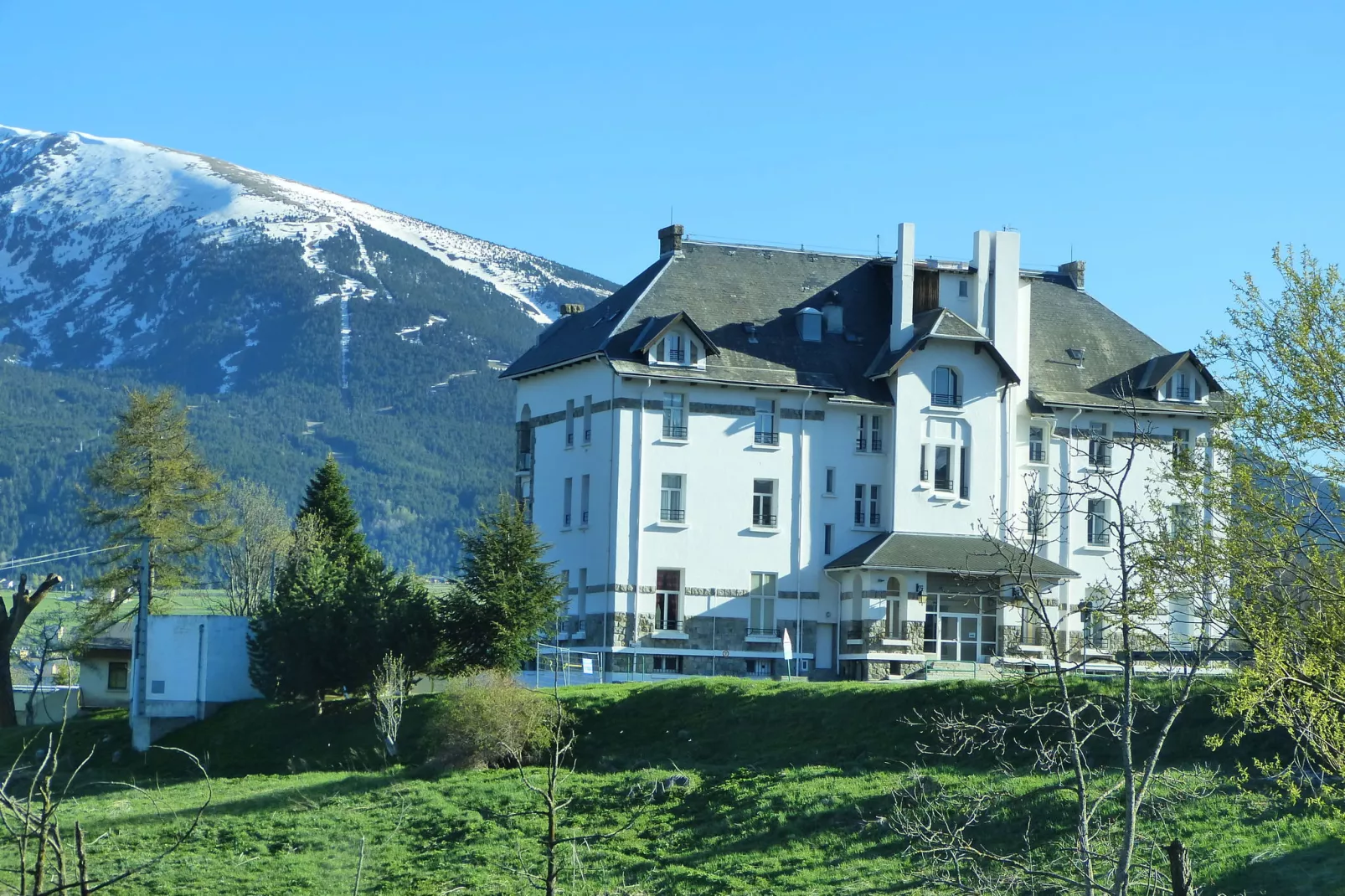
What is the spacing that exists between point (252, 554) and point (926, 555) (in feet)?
108

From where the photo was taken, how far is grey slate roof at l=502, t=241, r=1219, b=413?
64000 mm

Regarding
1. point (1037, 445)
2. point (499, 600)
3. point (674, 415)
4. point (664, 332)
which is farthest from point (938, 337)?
point (499, 600)

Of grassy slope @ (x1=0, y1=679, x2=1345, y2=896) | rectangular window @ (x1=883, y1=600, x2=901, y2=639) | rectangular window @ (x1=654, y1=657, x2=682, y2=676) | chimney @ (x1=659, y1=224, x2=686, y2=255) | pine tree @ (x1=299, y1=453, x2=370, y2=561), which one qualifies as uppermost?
chimney @ (x1=659, y1=224, x2=686, y2=255)

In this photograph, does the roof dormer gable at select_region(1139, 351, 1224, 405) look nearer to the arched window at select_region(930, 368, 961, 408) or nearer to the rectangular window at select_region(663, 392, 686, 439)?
the arched window at select_region(930, 368, 961, 408)

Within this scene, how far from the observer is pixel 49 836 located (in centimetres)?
1435

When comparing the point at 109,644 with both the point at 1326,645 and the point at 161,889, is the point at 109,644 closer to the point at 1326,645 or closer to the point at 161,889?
the point at 161,889

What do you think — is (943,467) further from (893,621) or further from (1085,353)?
(1085,353)

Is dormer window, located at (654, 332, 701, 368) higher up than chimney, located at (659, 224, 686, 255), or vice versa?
chimney, located at (659, 224, 686, 255)

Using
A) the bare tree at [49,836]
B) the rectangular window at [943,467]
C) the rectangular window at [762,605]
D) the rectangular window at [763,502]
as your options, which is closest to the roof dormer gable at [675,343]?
the rectangular window at [763,502]

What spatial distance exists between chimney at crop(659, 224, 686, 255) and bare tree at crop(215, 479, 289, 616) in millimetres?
20309

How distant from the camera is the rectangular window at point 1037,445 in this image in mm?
67875

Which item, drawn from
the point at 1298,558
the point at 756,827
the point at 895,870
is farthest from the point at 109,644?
the point at 1298,558

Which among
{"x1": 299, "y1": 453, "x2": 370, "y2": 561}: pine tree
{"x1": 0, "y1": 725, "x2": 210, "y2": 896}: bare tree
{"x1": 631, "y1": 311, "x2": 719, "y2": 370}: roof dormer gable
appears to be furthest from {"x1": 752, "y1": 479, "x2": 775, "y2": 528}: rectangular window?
{"x1": 0, "y1": 725, "x2": 210, "y2": 896}: bare tree

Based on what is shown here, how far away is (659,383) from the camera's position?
6250cm
